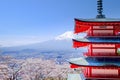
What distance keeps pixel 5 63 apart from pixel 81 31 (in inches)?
2553

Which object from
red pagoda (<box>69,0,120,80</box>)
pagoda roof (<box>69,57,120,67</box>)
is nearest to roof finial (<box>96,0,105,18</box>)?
A: red pagoda (<box>69,0,120,80</box>)

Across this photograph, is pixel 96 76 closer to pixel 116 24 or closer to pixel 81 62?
pixel 81 62

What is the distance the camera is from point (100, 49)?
104 ft

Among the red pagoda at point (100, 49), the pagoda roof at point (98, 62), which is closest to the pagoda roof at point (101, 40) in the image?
the red pagoda at point (100, 49)

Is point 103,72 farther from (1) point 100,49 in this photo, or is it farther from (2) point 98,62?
(1) point 100,49

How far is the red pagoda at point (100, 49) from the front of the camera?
102 feet

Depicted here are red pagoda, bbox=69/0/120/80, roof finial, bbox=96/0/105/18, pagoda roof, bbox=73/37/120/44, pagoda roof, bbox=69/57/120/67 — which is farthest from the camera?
roof finial, bbox=96/0/105/18

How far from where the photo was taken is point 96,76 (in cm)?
3117

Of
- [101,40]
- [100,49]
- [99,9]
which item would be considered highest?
[99,9]

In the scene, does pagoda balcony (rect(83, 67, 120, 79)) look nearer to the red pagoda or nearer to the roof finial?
the red pagoda

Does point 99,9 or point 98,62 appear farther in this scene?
point 99,9

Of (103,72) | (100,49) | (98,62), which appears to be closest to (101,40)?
(100,49)

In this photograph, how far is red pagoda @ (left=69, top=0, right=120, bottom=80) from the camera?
102 ft

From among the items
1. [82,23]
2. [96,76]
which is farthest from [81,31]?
[96,76]
